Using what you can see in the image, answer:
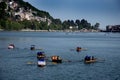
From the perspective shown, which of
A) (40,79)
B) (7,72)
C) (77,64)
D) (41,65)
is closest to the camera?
→ (40,79)

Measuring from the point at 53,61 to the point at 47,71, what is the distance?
10.6 metres

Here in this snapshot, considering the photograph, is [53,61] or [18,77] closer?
[18,77]

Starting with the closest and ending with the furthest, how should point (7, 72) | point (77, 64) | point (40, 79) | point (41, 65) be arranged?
1. point (40, 79)
2. point (7, 72)
3. point (41, 65)
4. point (77, 64)

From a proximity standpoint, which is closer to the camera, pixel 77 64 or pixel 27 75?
pixel 27 75

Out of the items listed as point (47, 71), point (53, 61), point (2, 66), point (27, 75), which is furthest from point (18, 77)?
point (53, 61)

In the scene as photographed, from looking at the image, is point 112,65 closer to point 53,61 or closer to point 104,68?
point 104,68

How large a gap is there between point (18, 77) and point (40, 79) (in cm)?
348

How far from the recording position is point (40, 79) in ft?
186

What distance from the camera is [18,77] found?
190ft

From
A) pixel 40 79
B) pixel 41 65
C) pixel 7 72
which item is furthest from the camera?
pixel 41 65

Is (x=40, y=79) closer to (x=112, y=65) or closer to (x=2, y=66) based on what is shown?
(x=2, y=66)

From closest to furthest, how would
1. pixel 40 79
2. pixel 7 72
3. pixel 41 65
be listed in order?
1. pixel 40 79
2. pixel 7 72
3. pixel 41 65

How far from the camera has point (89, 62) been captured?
76438mm

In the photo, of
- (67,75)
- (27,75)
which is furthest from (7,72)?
(67,75)
